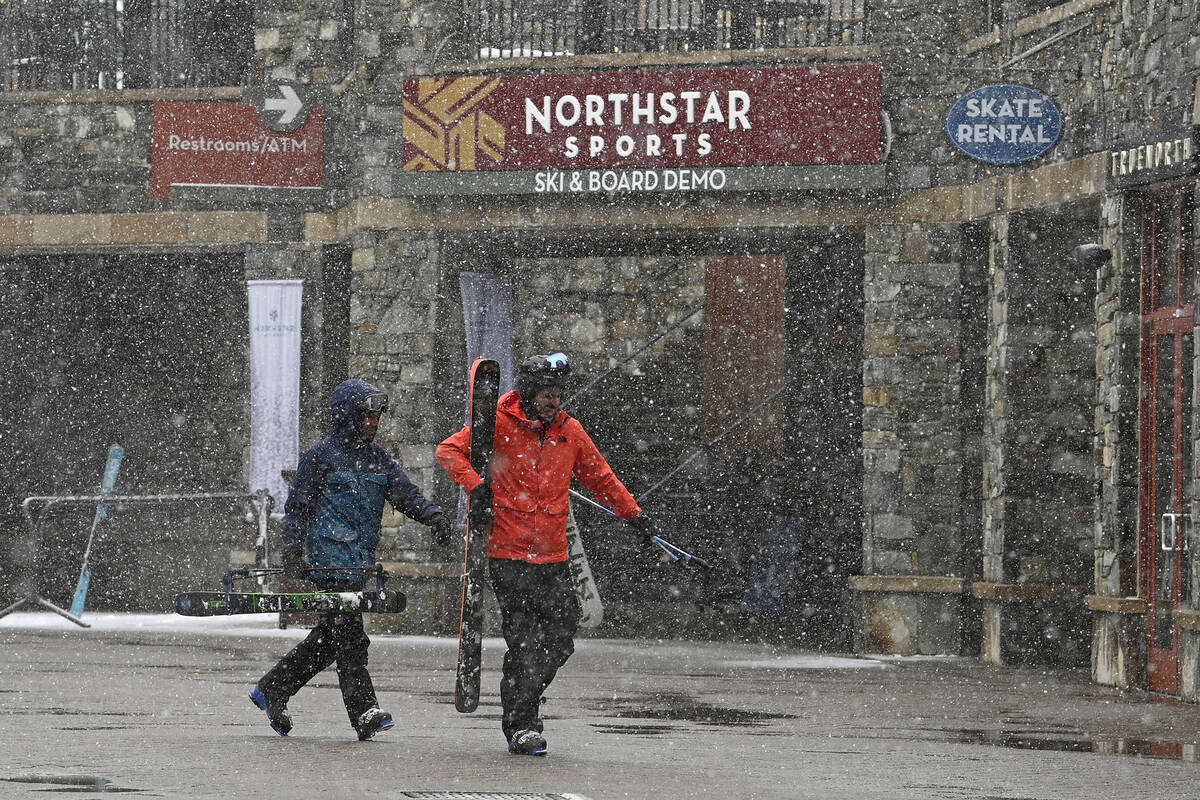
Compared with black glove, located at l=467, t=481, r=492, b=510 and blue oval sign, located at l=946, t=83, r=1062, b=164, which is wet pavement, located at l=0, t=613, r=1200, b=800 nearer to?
black glove, located at l=467, t=481, r=492, b=510

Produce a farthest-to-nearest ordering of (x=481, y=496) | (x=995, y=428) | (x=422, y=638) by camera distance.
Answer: (x=422, y=638) < (x=995, y=428) < (x=481, y=496)

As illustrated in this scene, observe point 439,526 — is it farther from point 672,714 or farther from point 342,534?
point 672,714

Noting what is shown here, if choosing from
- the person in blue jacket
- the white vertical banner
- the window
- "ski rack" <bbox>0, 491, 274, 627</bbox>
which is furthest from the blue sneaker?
the window

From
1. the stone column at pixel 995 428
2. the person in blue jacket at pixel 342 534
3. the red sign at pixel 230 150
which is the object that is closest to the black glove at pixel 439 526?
the person in blue jacket at pixel 342 534

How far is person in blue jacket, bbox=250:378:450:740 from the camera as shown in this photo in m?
9.94

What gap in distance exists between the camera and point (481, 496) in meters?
9.49

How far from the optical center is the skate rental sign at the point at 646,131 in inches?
719

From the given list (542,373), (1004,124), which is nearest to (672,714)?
(542,373)

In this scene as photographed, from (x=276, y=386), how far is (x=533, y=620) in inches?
431

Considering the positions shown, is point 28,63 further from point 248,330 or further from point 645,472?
point 645,472

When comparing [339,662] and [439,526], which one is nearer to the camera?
[439,526]

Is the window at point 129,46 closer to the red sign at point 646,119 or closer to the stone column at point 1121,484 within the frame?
the red sign at point 646,119

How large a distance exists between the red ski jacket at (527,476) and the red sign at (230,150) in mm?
10940

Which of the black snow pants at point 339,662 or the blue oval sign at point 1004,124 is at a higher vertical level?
the blue oval sign at point 1004,124
